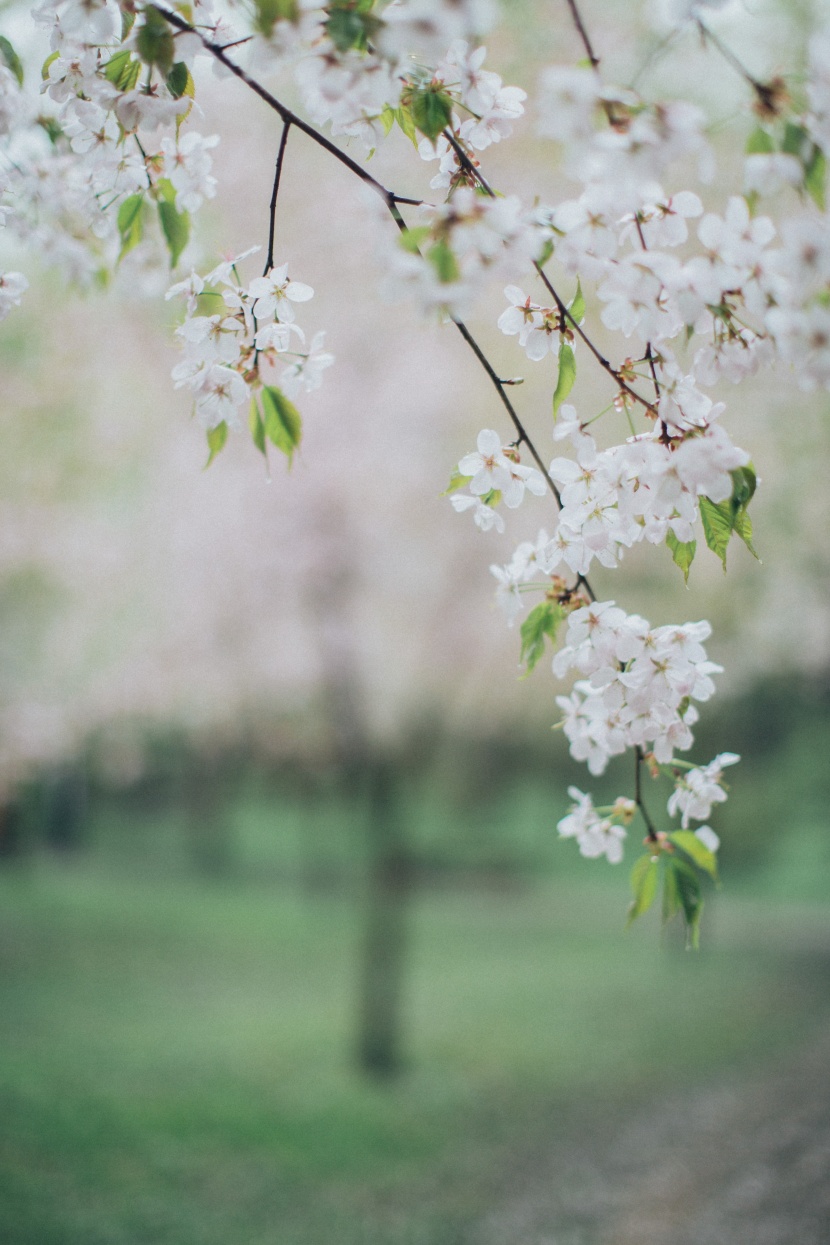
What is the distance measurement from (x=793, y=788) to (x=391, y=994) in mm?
9047

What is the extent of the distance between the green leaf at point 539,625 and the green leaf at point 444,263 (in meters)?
0.66

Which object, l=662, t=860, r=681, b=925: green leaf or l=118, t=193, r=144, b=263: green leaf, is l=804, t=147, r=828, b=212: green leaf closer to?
l=662, t=860, r=681, b=925: green leaf

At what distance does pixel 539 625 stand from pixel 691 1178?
5477 mm

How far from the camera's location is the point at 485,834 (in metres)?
27.8

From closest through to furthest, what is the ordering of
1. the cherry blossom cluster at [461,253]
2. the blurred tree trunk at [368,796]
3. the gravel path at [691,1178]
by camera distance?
the cherry blossom cluster at [461,253] → the gravel path at [691,1178] → the blurred tree trunk at [368,796]

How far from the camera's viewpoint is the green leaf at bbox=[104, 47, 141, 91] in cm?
146

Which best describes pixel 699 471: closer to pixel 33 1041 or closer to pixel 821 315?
pixel 821 315

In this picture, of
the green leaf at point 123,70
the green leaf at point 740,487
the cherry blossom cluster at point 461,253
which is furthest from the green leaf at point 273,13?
the green leaf at point 740,487

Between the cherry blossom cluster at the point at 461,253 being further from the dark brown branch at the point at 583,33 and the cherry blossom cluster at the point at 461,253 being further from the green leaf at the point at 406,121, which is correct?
the green leaf at the point at 406,121

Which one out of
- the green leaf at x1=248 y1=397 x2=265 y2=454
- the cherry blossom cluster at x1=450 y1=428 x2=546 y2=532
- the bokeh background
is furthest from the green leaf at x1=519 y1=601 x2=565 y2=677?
the bokeh background

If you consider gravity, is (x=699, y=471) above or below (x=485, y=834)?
below

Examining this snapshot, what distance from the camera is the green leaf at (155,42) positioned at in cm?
121

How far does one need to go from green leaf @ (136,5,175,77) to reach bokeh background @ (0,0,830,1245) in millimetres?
939

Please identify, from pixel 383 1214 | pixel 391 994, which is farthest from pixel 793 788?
pixel 383 1214
